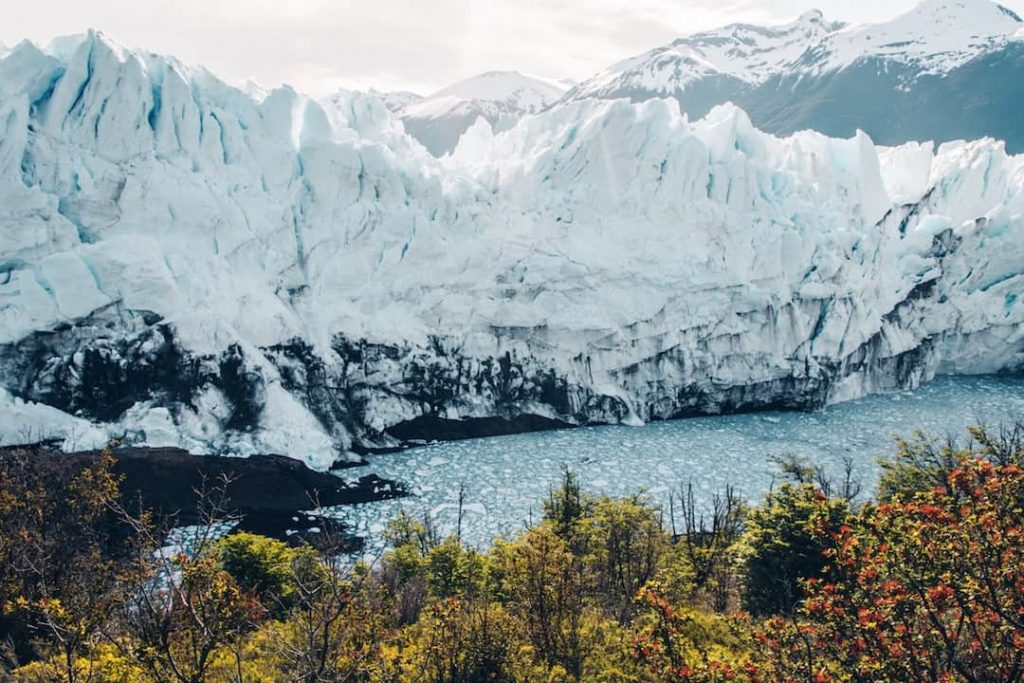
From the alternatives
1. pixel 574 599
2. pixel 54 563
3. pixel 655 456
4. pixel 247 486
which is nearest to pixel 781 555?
pixel 574 599

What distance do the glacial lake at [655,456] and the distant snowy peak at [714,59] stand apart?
7989cm

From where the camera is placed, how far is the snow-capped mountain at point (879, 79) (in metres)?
76.4

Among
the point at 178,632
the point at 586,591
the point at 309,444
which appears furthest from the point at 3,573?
the point at 309,444

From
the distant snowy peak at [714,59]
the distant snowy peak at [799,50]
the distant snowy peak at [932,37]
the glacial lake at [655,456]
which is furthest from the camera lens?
the distant snowy peak at [714,59]

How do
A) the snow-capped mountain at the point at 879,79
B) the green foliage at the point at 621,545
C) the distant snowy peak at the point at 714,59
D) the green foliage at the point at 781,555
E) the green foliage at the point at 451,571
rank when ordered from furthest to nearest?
the distant snowy peak at the point at 714,59
the snow-capped mountain at the point at 879,79
the green foliage at the point at 621,545
the green foliage at the point at 451,571
the green foliage at the point at 781,555

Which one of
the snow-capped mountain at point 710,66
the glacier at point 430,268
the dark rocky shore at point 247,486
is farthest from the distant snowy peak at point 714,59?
the dark rocky shore at point 247,486

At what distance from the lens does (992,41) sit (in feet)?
271

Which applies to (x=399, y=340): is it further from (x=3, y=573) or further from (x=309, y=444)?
(x=3, y=573)

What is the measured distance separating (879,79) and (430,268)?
260 feet

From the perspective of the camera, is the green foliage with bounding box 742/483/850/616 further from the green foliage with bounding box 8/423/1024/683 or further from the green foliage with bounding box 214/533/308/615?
the green foliage with bounding box 214/533/308/615

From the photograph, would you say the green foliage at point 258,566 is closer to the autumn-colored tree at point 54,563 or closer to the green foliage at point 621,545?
the autumn-colored tree at point 54,563

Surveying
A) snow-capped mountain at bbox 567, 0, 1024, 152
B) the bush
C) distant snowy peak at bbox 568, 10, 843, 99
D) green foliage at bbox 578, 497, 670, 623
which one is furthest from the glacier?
distant snowy peak at bbox 568, 10, 843, 99

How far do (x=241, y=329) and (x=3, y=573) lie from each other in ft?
44.1

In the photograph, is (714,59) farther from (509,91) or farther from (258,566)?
(258,566)
